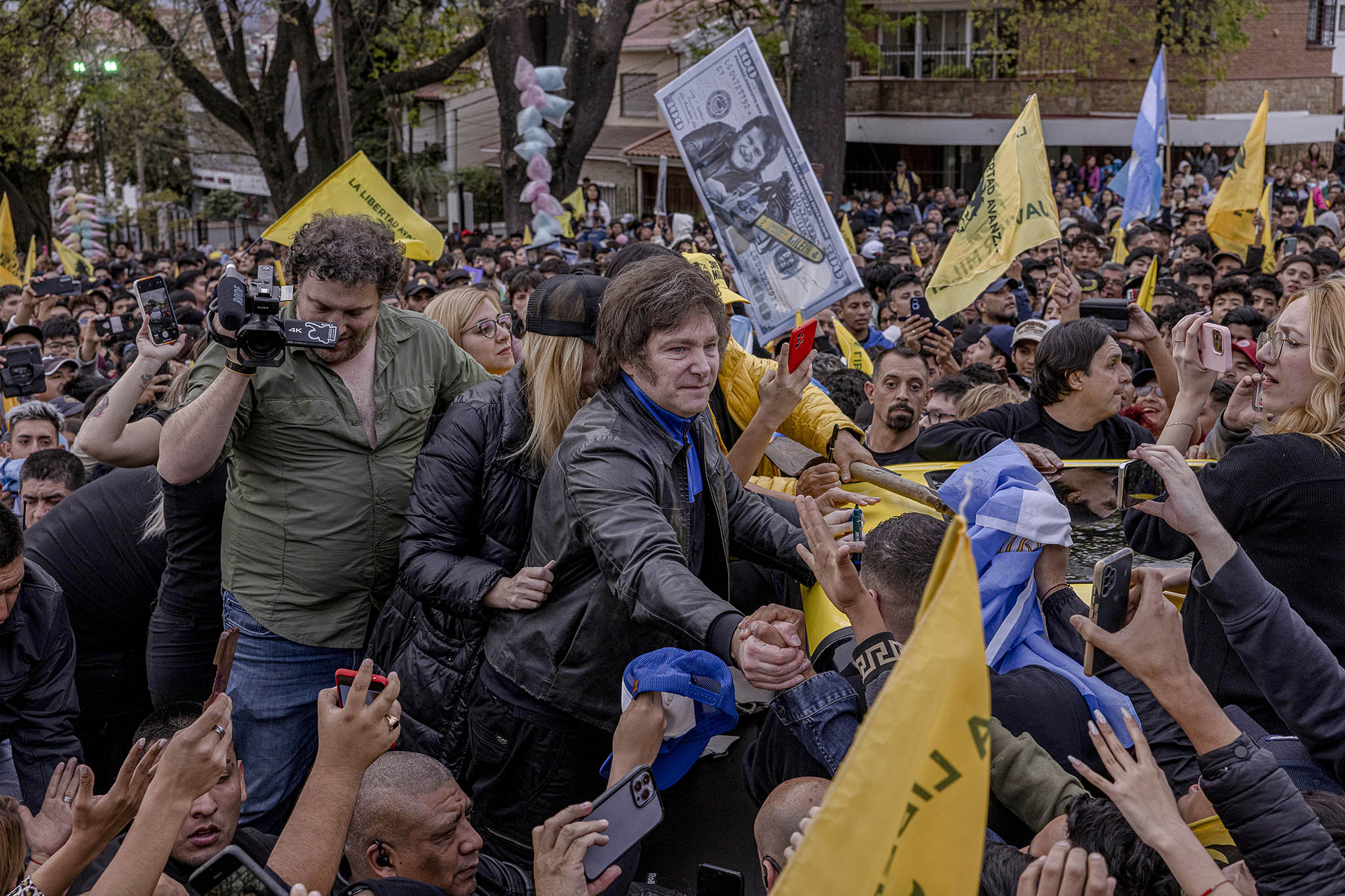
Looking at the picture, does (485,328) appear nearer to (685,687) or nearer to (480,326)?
(480,326)

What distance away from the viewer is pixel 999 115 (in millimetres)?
34250

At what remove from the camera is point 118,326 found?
8.45 meters

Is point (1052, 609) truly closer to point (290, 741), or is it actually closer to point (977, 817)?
point (977, 817)

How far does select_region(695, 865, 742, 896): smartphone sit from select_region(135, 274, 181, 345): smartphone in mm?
2081

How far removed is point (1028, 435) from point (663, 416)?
104 inches

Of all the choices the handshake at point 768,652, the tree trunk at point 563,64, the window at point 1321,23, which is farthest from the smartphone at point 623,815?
the window at point 1321,23

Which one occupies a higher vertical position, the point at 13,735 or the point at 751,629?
the point at 751,629

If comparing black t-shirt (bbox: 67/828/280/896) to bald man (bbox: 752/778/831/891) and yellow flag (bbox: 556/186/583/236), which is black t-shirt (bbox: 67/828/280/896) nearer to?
bald man (bbox: 752/778/831/891)

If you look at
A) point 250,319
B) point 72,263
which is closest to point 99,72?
point 72,263

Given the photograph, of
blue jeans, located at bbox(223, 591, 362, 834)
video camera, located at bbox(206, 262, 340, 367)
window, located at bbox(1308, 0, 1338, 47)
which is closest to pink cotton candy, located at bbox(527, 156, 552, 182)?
blue jeans, located at bbox(223, 591, 362, 834)

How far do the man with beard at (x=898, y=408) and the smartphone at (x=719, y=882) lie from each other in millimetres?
3038

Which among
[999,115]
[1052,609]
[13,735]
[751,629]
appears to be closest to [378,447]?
[13,735]

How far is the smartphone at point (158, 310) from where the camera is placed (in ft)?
11.0

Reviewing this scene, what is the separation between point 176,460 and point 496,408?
0.76 m
